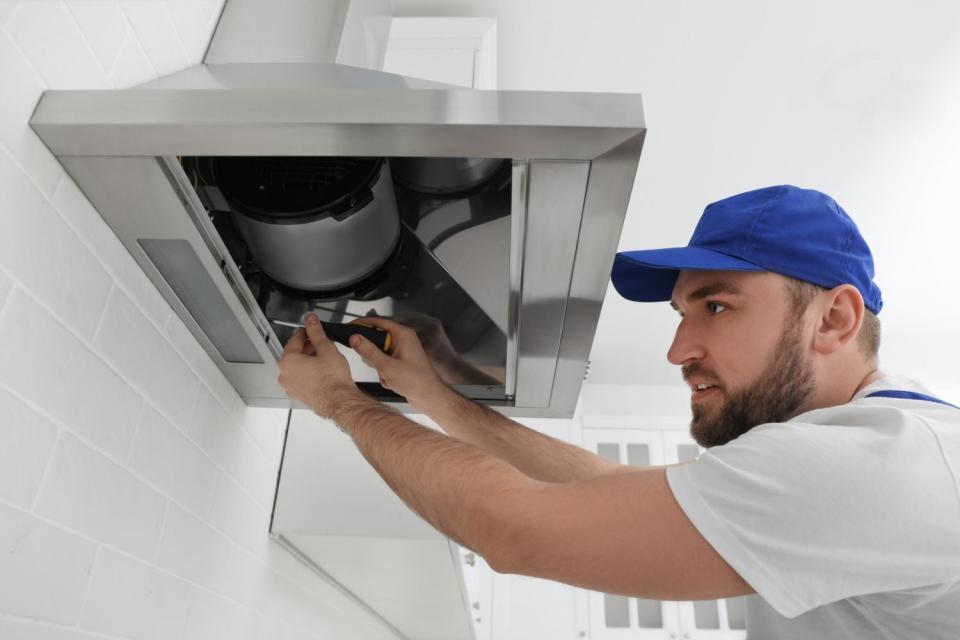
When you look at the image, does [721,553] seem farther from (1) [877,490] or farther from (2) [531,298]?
Result: (2) [531,298]

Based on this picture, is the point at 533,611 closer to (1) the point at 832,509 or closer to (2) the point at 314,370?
(2) the point at 314,370

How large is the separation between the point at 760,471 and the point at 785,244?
40cm

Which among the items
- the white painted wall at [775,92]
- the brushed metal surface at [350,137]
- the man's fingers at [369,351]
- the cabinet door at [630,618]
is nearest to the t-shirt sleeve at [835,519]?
the brushed metal surface at [350,137]

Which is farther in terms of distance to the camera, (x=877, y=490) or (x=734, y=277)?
(x=734, y=277)

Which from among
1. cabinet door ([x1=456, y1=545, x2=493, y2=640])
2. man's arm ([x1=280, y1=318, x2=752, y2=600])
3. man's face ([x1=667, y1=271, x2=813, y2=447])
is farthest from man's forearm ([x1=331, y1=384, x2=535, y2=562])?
cabinet door ([x1=456, y1=545, x2=493, y2=640])

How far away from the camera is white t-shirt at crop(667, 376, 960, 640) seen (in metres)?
0.62

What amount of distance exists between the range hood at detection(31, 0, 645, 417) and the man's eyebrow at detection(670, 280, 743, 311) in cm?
18

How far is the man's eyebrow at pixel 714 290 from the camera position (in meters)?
0.98

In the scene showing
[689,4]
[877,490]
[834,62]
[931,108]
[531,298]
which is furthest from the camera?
[931,108]

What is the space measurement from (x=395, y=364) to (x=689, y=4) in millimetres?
1306

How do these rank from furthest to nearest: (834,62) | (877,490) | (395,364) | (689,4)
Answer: (834,62) < (689,4) < (395,364) < (877,490)

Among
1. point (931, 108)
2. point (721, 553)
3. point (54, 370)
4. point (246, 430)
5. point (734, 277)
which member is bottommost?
point (721, 553)

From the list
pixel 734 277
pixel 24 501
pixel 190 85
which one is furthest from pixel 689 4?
pixel 24 501

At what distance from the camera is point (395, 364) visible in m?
1.05
